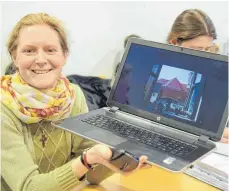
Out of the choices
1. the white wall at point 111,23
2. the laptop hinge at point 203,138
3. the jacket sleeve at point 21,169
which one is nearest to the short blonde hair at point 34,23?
the jacket sleeve at point 21,169

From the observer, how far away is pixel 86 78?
210 cm

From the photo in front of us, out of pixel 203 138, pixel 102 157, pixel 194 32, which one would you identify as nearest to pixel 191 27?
pixel 194 32

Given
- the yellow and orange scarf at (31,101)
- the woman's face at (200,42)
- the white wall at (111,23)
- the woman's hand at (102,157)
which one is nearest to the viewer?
the woman's hand at (102,157)

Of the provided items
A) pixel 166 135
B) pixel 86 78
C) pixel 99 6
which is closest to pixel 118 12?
pixel 99 6

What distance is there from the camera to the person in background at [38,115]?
3.04 ft

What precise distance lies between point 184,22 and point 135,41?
1.83 feet

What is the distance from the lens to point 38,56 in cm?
105

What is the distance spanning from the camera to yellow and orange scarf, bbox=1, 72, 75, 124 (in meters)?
1.03

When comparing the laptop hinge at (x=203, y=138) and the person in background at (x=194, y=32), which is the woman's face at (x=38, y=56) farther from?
the person in background at (x=194, y=32)

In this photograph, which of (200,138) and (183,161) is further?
(200,138)

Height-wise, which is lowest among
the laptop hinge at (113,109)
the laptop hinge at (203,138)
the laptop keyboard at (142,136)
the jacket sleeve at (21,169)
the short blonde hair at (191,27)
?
the jacket sleeve at (21,169)

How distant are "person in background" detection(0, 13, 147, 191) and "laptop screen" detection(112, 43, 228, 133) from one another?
21 cm

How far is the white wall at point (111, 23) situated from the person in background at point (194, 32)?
82cm

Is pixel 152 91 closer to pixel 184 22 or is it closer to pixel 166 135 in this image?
pixel 166 135
